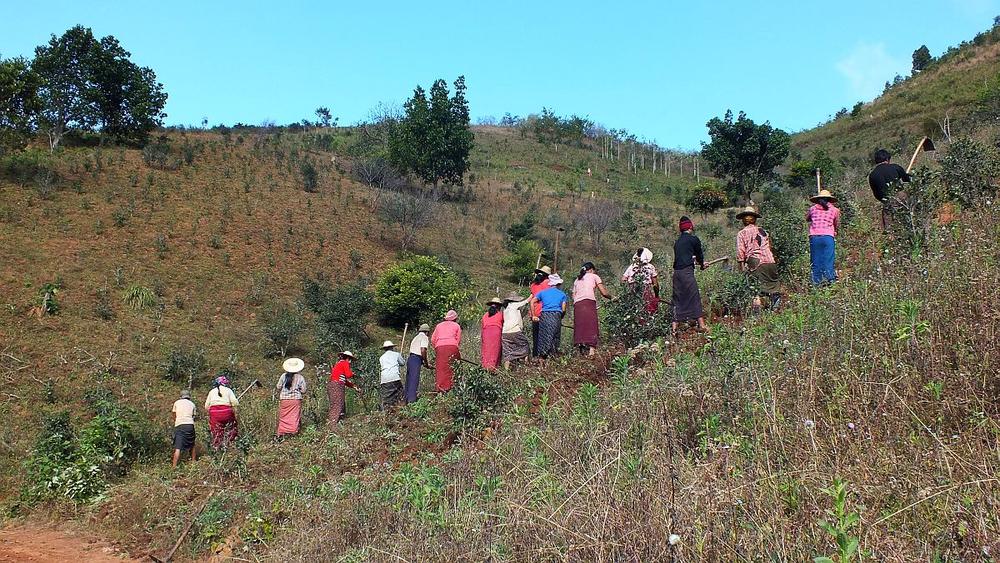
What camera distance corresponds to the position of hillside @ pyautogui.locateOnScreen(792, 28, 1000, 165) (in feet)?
96.8

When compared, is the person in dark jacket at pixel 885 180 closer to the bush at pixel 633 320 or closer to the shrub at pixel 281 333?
the bush at pixel 633 320

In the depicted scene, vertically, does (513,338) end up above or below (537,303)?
below

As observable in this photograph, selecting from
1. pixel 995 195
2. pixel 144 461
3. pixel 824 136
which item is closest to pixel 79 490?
pixel 144 461

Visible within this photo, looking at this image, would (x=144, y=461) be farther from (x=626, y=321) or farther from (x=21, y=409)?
(x=626, y=321)

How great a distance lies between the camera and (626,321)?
7949 mm

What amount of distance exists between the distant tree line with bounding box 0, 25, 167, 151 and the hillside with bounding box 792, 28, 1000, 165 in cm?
2744

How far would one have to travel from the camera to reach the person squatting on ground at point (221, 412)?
8906 mm

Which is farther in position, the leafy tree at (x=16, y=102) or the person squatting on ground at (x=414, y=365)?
the leafy tree at (x=16, y=102)

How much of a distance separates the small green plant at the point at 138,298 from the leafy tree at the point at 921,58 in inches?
1850

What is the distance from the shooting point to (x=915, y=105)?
33156 mm

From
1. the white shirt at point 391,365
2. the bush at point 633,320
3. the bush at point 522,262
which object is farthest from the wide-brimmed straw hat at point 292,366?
the bush at point 522,262

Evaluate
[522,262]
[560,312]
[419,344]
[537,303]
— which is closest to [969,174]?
[560,312]

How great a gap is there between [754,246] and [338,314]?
10.9 metres

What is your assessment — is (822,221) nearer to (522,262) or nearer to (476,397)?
(476,397)
